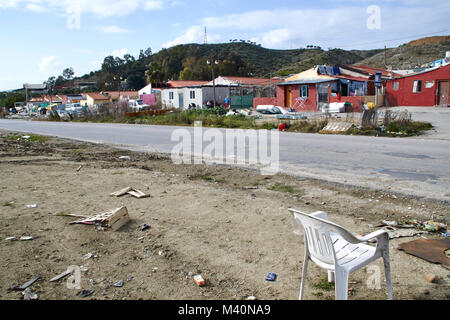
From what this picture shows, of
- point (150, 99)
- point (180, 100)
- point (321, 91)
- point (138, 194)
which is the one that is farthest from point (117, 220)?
point (150, 99)

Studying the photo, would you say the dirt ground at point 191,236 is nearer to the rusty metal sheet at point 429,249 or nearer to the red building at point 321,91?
the rusty metal sheet at point 429,249

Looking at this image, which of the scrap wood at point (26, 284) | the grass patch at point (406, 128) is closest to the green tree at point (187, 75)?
the grass patch at point (406, 128)

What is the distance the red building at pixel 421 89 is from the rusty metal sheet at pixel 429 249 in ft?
111

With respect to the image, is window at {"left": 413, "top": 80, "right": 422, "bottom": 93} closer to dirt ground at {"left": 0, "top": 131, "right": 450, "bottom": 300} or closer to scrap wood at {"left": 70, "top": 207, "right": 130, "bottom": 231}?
dirt ground at {"left": 0, "top": 131, "right": 450, "bottom": 300}

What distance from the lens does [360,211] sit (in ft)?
19.4

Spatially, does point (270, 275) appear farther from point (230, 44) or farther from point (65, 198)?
point (230, 44)

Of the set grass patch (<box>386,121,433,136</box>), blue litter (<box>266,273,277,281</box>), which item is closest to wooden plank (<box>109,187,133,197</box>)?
blue litter (<box>266,273,277,281</box>)

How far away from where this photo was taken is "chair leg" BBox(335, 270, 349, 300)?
2957 mm

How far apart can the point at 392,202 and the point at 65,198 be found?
Answer: 605 cm

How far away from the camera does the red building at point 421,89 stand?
33.1 meters

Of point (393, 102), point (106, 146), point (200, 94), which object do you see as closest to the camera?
point (106, 146)

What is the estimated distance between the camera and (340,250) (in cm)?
338

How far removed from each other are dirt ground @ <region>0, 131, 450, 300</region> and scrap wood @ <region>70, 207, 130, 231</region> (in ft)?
0.41

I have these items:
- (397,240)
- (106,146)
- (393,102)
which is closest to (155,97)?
(393,102)
